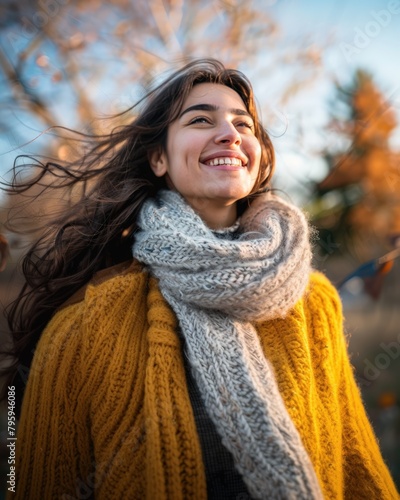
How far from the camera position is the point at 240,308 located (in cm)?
138

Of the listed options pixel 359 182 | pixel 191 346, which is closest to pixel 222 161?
pixel 191 346

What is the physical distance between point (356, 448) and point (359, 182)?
2.02m

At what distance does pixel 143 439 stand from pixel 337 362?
2.33ft

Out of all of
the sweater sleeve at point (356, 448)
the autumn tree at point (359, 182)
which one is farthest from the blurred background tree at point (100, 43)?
the sweater sleeve at point (356, 448)

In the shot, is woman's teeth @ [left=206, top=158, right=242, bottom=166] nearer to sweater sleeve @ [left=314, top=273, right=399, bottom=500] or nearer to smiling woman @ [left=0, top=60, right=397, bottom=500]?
smiling woman @ [left=0, top=60, right=397, bottom=500]

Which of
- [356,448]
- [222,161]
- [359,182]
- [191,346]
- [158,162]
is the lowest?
[356,448]

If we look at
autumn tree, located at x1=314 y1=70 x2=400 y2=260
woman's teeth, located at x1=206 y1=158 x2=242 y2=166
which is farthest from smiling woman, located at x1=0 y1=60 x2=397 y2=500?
autumn tree, located at x1=314 y1=70 x2=400 y2=260

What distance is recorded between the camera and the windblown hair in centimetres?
169

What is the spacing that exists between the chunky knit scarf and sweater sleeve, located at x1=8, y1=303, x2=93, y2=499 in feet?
1.21

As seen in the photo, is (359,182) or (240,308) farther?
(359,182)

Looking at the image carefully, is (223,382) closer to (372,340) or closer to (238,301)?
(238,301)

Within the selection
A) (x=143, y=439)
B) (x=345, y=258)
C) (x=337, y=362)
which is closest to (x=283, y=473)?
(x=143, y=439)

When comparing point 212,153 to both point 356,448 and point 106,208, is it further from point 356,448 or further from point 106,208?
point 356,448

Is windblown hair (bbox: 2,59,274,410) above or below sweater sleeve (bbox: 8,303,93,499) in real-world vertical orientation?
above
